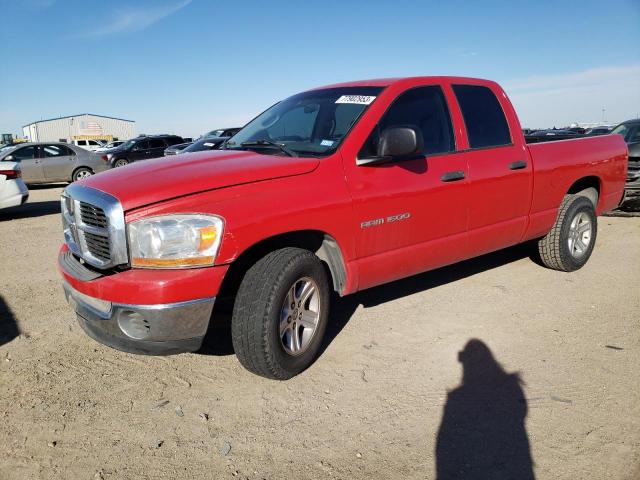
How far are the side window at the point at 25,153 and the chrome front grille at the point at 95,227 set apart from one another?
45.4 ft

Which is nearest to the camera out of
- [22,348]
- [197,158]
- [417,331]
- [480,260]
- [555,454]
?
[555,454]

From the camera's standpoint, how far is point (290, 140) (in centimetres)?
393

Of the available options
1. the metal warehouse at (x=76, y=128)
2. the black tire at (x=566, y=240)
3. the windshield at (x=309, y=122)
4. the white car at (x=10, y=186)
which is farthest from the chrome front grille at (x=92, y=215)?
the metal warehouse at (x=76, y=128)

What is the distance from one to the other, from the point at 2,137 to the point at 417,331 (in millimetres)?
74641

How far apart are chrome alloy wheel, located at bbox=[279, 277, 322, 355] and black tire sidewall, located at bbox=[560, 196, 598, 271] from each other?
3.16 meters

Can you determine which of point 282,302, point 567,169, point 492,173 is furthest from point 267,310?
point 567,169

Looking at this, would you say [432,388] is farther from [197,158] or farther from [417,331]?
[197,158]

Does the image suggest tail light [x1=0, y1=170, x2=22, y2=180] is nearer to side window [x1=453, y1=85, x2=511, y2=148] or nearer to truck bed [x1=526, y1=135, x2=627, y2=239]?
side window [x1=453, y1=85, x2=511, y2=148]

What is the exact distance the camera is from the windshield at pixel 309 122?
3670 millimetres

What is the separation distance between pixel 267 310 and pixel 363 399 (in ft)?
2.66

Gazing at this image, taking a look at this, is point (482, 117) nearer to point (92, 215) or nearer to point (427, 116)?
point (427, 116)

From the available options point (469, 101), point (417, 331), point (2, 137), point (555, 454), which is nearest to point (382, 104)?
point (469, 101)

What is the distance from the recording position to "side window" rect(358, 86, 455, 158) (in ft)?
12.7

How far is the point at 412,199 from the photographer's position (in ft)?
12.2
